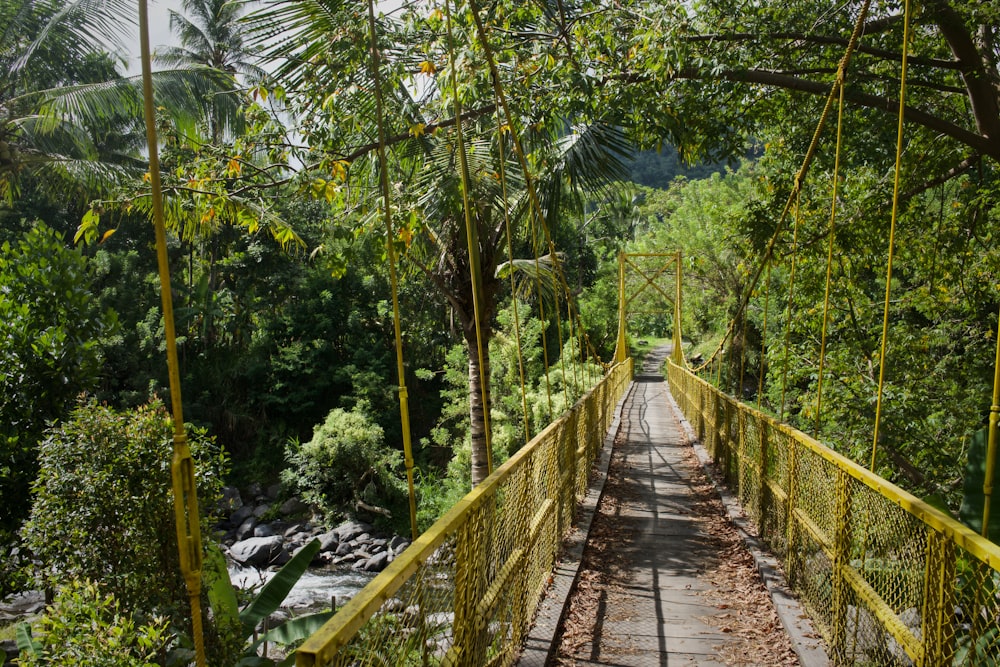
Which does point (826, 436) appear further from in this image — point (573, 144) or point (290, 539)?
point (290, 539)

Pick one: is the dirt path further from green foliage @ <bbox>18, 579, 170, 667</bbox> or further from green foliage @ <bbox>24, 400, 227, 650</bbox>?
green foliage @ <bbox>24, 400, 227, 650</bbox>

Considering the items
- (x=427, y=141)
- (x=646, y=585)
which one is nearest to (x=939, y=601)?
(x=646, y=585)

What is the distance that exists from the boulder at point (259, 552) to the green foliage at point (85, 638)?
460 inches

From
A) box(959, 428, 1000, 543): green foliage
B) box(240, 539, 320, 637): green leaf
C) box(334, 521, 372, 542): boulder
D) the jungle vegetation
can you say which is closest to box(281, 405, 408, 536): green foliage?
box(334, 521, 372, 542): boulder

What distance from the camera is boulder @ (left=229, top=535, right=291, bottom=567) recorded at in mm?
15219

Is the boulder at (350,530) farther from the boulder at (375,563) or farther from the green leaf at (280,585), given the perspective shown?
the green leaf at (280,585)

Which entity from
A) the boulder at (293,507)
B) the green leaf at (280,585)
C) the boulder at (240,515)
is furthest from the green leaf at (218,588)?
the boulder at (293,507)

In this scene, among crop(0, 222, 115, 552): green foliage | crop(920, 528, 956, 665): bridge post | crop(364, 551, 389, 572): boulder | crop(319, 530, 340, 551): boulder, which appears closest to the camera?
crop(920, 528, 956, 665): bridge post

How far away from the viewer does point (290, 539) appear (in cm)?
1705

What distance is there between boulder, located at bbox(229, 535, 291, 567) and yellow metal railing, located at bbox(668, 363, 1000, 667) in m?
12.5

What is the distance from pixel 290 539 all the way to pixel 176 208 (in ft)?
42.2

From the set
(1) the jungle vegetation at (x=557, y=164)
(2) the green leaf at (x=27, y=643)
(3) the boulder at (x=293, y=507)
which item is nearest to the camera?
(2) the green leaf at (x=27, y=643)

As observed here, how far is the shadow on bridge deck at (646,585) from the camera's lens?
346cm

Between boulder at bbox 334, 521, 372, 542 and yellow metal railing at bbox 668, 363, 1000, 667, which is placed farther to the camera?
Answer: boulder at bbox 334, 521, 372, 542
